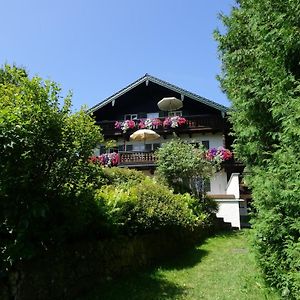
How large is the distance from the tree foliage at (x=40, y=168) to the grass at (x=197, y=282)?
1.68 meters

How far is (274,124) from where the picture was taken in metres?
6.25

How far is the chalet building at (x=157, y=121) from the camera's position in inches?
1106

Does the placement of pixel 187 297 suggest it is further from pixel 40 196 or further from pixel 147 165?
pixel 147 165

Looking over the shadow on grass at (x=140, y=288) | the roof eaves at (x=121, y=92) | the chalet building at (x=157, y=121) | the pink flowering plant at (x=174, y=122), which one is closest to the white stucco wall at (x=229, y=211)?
the chalet building at (x=157, y=121)

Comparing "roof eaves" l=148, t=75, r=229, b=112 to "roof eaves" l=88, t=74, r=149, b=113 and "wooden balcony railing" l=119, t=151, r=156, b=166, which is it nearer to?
"roof eaves" l=88, t=74, r=149, b=113

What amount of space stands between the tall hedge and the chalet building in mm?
19636

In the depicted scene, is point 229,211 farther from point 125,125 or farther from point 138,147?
point 138,147

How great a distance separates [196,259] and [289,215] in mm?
6030

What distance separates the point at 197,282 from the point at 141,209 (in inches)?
94.6

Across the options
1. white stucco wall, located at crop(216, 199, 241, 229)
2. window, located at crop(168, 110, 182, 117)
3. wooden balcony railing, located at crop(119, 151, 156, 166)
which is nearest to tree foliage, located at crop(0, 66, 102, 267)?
white stucco wall, located at crop(216, 199, 241, 229)

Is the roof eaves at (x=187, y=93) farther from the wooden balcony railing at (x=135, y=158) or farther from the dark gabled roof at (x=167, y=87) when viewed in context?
the wooden balcony railing at (x=135, y=158)

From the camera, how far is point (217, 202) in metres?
18.6

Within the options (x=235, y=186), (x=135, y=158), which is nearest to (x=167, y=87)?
(x=135, y=158)

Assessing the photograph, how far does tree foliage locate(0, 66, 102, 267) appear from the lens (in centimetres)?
534
